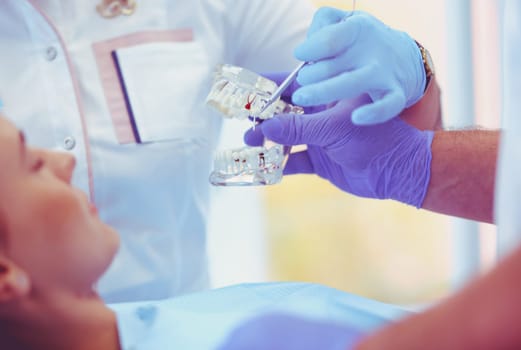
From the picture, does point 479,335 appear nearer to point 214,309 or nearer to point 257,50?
point 214,309

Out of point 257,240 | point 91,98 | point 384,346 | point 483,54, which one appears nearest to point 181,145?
point 91,98

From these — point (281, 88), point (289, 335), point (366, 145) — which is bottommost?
point (289, 335)

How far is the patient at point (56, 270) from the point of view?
2.42 feet

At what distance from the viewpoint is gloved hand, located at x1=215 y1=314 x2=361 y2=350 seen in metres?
0.61

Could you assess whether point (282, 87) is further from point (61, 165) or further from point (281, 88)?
point (61, 165)

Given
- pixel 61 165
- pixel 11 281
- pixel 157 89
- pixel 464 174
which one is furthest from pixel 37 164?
pixel 464 174

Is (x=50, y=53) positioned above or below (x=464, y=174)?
above

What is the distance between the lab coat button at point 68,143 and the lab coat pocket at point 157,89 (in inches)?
3.5

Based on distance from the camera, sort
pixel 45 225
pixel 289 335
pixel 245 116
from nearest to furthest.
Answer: pixel 289 335
pixel 45 225
pixel 245 116

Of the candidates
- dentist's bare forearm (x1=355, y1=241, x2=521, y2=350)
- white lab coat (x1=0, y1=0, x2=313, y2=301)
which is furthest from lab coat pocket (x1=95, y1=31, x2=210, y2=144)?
dentist's bare forearm (x1=355, y1=241, x2=521, y2=350)

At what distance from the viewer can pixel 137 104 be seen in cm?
125

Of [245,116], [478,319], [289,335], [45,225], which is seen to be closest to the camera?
[478,319]

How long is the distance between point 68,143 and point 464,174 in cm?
74

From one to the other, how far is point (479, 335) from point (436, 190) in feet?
2.34
